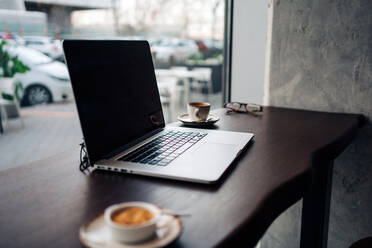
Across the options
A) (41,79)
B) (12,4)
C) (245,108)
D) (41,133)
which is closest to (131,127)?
(245,108)

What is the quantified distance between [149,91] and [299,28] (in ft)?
2.40

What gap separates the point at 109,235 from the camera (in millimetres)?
423

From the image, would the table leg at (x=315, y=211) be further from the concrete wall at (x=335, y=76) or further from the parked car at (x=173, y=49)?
the parked car at (x=173, y=49)

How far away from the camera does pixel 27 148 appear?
333 cm

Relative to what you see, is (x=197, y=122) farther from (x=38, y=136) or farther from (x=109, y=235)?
(x=38, y=136)

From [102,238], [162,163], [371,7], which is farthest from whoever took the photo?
[371,7]

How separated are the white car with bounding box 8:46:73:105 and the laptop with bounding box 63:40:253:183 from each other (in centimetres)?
420

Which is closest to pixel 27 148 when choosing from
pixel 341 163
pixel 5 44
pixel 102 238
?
pixel 5 44

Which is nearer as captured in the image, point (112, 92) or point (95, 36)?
point (112, 92)

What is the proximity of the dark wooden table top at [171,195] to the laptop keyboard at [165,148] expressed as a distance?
0.07m

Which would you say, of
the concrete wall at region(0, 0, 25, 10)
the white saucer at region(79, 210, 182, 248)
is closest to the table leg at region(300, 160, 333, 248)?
the white saucer at region(79, 210, 182, 248)

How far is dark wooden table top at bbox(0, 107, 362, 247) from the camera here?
1.53 ft

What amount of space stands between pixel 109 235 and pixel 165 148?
1.26 feet

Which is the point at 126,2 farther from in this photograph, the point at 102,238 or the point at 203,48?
the point at 102,238
